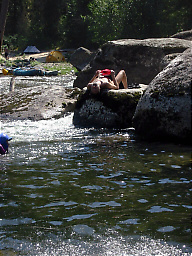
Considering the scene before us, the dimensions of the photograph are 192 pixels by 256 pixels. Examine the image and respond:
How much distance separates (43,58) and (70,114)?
35.7 meters

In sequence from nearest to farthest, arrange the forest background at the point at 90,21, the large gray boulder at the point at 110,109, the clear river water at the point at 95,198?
the clear river water at the point at 95,198 → the large gray boulder at the point at 110,109 → the forest background at the point at 90,21

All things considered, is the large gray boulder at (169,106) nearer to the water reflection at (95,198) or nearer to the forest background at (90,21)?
the water reflection at (95,198)

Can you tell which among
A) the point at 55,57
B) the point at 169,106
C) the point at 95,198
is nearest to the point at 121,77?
the point at 169,106

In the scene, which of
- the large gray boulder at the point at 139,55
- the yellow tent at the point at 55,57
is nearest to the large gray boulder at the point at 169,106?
the large gray boulder at the point at 139,55

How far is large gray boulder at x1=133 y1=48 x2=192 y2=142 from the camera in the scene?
948cm

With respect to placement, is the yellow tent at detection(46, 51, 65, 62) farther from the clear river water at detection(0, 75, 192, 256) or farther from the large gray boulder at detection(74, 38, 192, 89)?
the clear river water at detection(0, 75, 192, 256)

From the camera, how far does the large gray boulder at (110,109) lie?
11.6 m

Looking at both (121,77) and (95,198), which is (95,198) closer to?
(95,198)

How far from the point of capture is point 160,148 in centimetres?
881

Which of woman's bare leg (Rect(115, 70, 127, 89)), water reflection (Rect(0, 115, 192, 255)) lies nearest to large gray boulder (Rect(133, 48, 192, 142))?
water reflection (Rect(0, 115, 192, 255))

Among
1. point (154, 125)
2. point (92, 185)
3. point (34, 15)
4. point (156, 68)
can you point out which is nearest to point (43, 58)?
point (34, 15)

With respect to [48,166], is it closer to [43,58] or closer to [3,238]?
[3,238]

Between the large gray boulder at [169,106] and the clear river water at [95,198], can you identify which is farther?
the large gray boulder at [169,106]

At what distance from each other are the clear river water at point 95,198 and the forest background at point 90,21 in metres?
33.1
